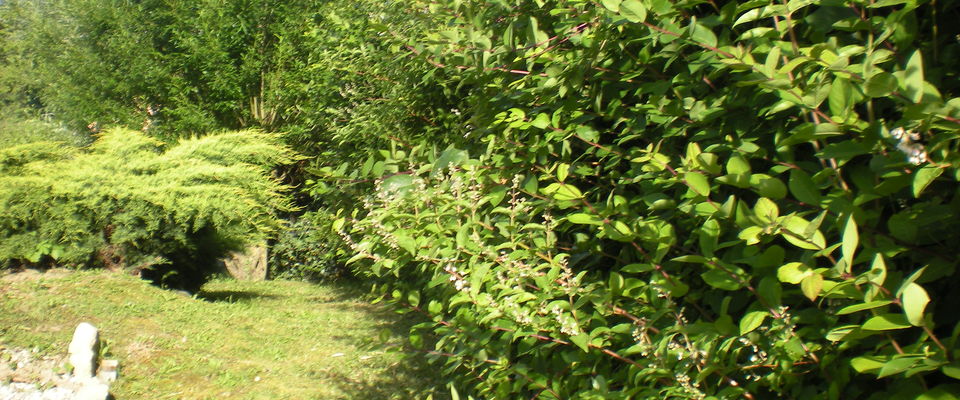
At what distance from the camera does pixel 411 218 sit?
9.05ft

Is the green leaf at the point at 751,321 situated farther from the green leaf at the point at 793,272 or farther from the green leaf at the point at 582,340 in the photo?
the green leaf at the point at 582,340

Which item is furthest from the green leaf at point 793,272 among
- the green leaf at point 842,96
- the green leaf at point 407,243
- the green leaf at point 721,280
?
the green leaf at point 407,243

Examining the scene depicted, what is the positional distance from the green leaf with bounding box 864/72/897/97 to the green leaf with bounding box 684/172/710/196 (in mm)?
474

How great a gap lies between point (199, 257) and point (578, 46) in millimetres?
6805

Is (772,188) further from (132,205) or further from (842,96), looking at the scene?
(132,205)

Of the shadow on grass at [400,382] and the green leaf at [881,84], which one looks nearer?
the green leaf at [881,84]

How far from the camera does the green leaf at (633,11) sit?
6.44ft

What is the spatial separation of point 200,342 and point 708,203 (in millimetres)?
5383

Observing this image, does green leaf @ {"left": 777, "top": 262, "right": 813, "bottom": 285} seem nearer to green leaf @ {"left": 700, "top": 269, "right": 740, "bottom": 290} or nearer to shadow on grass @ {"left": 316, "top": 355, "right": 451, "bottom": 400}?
green leaf @ {"left": 700, "top": 269, "right": 740, "bottom": 290}

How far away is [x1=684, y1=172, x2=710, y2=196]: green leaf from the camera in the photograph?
1.85m

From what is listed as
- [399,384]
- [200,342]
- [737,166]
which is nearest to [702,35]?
[737,166]

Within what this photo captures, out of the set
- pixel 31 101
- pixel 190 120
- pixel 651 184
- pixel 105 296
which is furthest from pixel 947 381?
pixel 31 101

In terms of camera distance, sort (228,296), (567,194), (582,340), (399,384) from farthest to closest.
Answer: (228,296) → (399,384) → (567,194) → (582,340)

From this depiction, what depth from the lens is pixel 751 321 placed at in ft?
5.88
